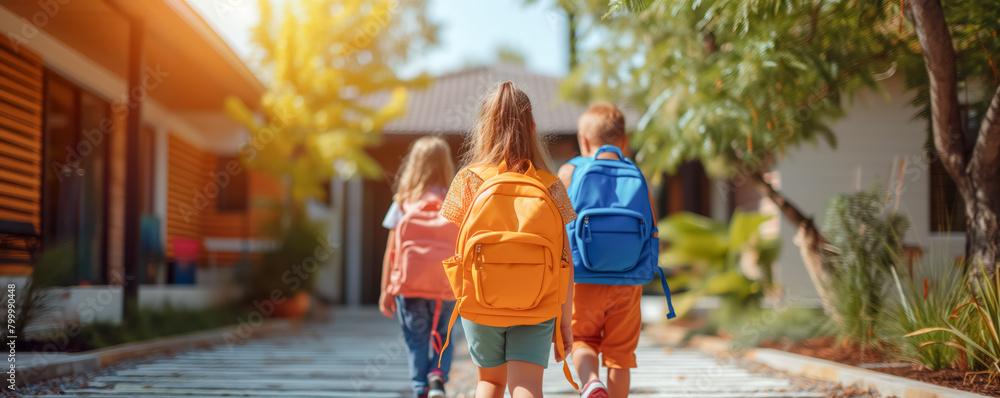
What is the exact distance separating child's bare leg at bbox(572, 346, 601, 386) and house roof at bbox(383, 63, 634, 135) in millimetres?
8076

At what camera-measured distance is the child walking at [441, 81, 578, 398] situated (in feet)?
8.13

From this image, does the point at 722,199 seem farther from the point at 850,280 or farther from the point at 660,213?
the point at 850,280

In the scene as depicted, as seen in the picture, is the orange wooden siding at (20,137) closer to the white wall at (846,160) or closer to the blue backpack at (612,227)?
the blue backpack at (612,227)

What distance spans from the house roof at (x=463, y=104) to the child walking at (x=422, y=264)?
7.28 m

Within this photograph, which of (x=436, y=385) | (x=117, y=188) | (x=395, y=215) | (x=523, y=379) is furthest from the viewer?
(x=117, y=188)

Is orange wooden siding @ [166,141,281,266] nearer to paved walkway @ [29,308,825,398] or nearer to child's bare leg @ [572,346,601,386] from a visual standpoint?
paved walkway @ [29,308,825,398]

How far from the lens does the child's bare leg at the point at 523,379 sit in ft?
8.44

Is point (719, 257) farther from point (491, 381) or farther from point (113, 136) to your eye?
point (113, 136)

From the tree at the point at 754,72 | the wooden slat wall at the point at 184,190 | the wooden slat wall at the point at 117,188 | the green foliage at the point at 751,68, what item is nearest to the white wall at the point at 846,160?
the tree at the point at 754,72

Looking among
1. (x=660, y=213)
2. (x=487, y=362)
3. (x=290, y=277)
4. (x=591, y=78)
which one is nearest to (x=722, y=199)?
(x=660, y=213)

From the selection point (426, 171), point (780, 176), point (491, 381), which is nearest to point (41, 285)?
point (426, 171)

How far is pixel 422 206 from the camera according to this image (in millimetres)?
3764

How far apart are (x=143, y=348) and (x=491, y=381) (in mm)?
4639

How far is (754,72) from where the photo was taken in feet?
15.1
